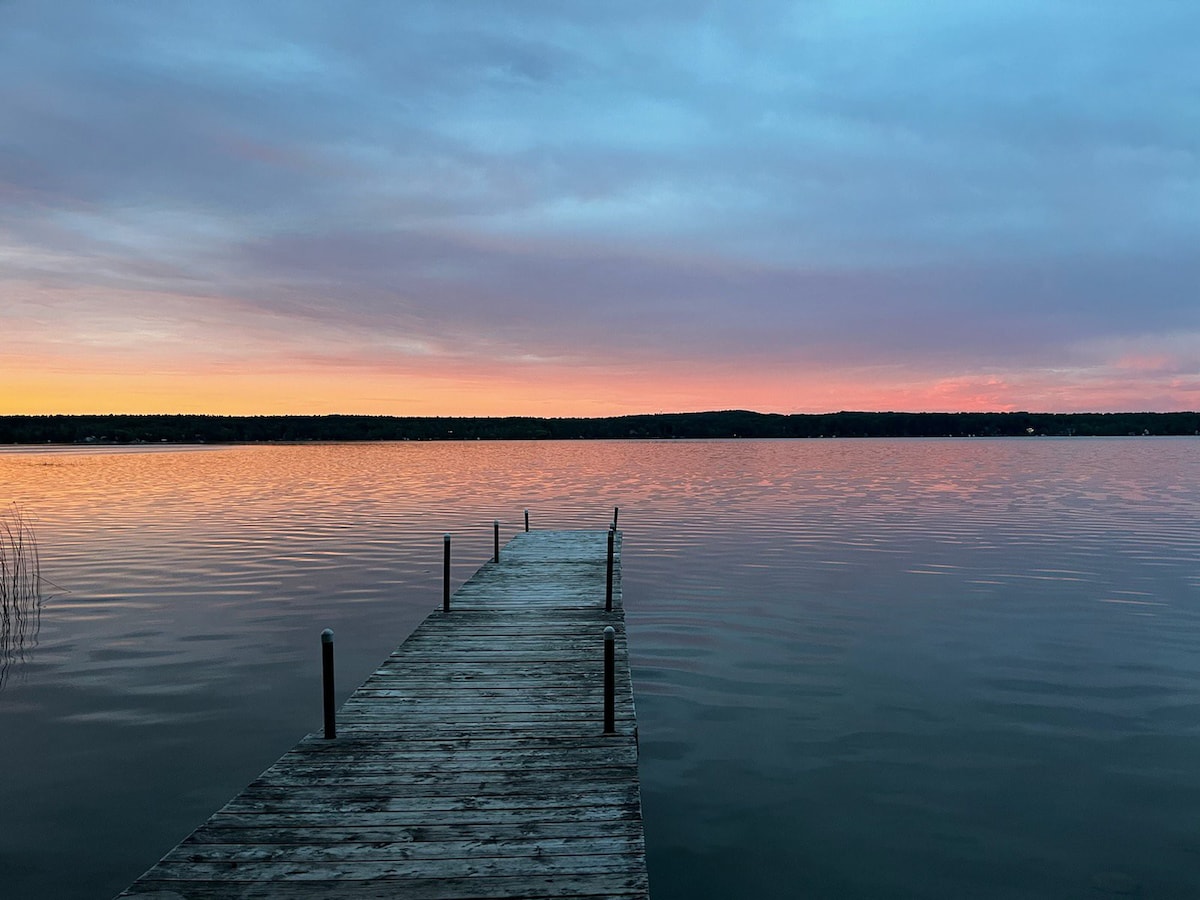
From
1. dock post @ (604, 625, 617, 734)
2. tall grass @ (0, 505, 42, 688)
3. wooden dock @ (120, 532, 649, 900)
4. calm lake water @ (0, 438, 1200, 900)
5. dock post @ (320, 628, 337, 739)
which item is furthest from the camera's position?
tall grass @ (0, 505, 42, 688)

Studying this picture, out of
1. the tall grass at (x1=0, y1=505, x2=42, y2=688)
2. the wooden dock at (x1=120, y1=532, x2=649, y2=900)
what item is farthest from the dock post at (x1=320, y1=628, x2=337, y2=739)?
the tall grass at (x1=0, y1=505, x2=42, y2=688)

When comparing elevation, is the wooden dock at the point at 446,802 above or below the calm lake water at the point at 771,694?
above

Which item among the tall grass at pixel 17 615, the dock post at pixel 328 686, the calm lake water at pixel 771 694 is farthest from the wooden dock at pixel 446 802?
the tall grass at pixel 17 615

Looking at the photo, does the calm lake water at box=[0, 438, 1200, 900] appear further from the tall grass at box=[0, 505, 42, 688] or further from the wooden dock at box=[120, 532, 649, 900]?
the wooden dock at box=[120, 532, 649, 900]

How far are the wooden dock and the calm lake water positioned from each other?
139 cm

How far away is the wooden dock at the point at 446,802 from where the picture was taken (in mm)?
6875

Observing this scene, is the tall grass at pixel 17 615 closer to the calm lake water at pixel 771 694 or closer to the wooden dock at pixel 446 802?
the calm lake water at pixel 771 694

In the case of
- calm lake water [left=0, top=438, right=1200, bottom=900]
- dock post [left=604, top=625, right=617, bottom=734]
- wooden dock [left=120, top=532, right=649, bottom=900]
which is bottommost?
calm lake water [left=0, top=438, right=1200, bottom=900]

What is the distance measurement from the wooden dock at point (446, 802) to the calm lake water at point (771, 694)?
1.39 metres

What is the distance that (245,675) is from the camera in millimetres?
16016

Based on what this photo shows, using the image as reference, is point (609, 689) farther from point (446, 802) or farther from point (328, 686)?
point (328, 686)

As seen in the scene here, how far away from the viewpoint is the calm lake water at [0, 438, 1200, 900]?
9.58 m

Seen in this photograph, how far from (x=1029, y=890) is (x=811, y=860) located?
7.29 feet

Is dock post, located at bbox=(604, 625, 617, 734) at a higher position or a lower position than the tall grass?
higher
